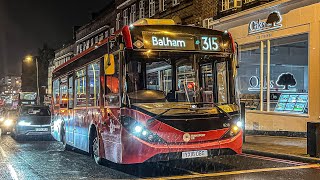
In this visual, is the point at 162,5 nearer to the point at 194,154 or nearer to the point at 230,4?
the point at 230,4

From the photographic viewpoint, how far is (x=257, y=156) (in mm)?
13445

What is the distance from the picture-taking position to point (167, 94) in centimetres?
963

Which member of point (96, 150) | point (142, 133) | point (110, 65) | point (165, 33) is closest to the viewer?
point (142, 133)

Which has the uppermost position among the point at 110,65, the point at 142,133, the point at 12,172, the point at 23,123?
the point at 110,65

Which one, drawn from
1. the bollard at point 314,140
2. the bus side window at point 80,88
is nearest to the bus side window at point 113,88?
the bus side window at point 80,88

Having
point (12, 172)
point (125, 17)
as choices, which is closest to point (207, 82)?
point (12, 172)

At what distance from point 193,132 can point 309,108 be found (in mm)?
9040

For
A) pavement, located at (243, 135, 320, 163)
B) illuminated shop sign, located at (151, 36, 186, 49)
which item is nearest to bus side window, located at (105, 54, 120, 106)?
illuminated shop sign, located at (151, 36, 186, 49)

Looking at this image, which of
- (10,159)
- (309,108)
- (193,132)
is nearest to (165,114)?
(193,132)

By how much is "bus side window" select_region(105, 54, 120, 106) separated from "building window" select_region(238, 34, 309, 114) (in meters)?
9.53

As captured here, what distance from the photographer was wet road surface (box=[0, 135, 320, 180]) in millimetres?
9750

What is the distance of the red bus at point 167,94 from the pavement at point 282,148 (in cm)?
301

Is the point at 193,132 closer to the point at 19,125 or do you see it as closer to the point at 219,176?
the point at 219,176

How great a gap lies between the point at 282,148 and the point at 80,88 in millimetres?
6433
